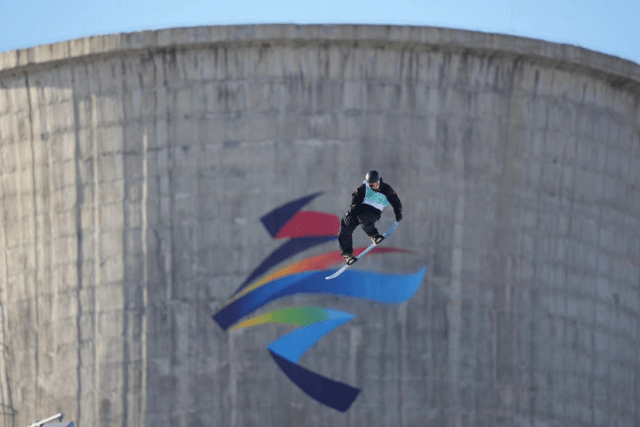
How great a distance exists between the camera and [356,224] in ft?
Result: 87.5

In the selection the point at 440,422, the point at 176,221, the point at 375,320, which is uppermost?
the point at 176,221

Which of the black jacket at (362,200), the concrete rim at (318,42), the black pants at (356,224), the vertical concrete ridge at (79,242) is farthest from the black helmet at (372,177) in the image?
the vertical concrete ridge at (79,242)

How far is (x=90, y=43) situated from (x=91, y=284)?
6906 mm

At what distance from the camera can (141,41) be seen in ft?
114

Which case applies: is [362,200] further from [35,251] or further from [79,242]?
[35,251]

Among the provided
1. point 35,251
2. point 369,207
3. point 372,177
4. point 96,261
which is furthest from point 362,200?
point 35,251

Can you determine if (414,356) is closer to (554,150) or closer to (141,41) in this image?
(554,150)

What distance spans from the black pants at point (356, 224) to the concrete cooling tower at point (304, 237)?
5492mm

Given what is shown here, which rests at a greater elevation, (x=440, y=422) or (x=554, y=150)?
(x=554, y=150)

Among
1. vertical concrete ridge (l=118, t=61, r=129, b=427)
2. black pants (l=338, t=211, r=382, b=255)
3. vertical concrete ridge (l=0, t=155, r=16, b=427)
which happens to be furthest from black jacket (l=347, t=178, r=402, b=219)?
vertical concrete ridge (l=0, t=155, r=16, b=427)

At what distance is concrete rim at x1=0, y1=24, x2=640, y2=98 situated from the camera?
3388 cm

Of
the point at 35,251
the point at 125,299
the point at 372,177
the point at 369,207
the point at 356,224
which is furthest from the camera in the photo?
the point at 35,251

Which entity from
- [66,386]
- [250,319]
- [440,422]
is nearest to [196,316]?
[250,319]

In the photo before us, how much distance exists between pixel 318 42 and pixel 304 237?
5526 millimetres
